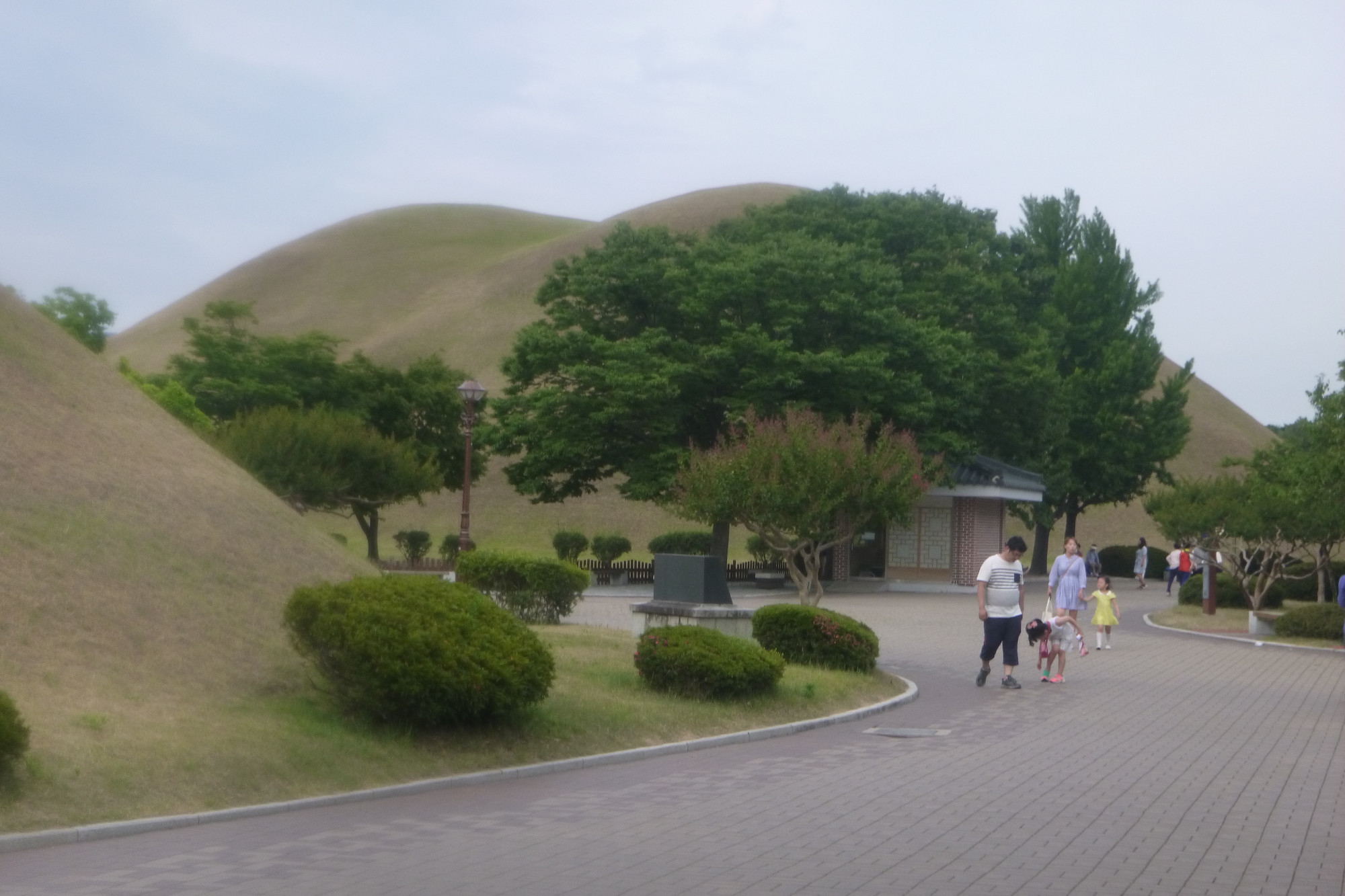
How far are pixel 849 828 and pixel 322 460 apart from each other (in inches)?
1409

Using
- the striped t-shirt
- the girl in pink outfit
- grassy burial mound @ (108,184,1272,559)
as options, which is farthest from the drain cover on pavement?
grassy burial mound @ (108,184,1272,559)

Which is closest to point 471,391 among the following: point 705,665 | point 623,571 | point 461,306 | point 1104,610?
point 1104,610

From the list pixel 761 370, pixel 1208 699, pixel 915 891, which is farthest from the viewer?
pixel 761 370

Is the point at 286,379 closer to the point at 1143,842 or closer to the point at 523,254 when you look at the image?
the point at 1143,842

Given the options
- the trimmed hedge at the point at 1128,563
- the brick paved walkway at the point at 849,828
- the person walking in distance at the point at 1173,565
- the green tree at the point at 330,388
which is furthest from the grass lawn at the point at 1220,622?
the green tree at the point at 330,388

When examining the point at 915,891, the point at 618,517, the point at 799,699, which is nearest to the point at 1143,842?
the point at 915,891

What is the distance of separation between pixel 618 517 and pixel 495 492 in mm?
10534

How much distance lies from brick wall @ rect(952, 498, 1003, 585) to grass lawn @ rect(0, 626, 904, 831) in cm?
3242

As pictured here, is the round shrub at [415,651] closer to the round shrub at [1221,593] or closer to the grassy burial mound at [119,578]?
the grassy burial mound at [119,578]

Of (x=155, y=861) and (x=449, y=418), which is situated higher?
(x=449, y=418)

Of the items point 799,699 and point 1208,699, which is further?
point 1208,699

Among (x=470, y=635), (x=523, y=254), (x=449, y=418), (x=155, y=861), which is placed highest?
(x=523, y=254)

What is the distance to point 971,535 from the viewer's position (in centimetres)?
4647

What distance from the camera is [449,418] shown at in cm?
6172
